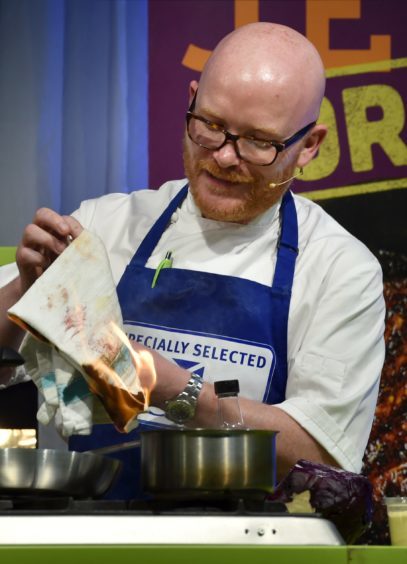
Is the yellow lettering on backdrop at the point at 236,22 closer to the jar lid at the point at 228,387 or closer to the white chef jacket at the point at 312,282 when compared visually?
the white chef jacket at the point at 312,282

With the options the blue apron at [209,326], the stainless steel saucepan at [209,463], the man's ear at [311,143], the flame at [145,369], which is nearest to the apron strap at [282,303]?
the blue apron at [209,326]

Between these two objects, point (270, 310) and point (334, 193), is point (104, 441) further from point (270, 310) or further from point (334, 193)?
point (334, 193)

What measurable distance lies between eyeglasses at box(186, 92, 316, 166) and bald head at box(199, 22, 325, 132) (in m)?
0.04

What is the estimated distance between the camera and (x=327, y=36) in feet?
9.41

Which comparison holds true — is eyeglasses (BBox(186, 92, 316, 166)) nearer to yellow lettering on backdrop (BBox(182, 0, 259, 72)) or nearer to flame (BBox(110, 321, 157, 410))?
flame (BBox(110, 321, 157, 410))

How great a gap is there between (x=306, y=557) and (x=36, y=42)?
1.90 metres

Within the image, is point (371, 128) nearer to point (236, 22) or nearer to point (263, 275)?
point (236, 22)

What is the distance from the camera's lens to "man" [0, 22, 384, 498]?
201cm

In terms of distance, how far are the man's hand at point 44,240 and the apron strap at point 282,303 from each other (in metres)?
0.51

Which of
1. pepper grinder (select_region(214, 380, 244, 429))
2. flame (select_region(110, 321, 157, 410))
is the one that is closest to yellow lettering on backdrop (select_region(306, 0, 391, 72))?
pepper grinder (select_region(214, 380, 244, 429))

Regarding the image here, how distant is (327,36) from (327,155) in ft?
0.96

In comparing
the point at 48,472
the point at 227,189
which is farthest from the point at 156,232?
the point at 48,472

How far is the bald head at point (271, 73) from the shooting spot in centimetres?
206

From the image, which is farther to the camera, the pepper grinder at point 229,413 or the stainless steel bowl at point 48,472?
the pepper grinder at point 229,413
